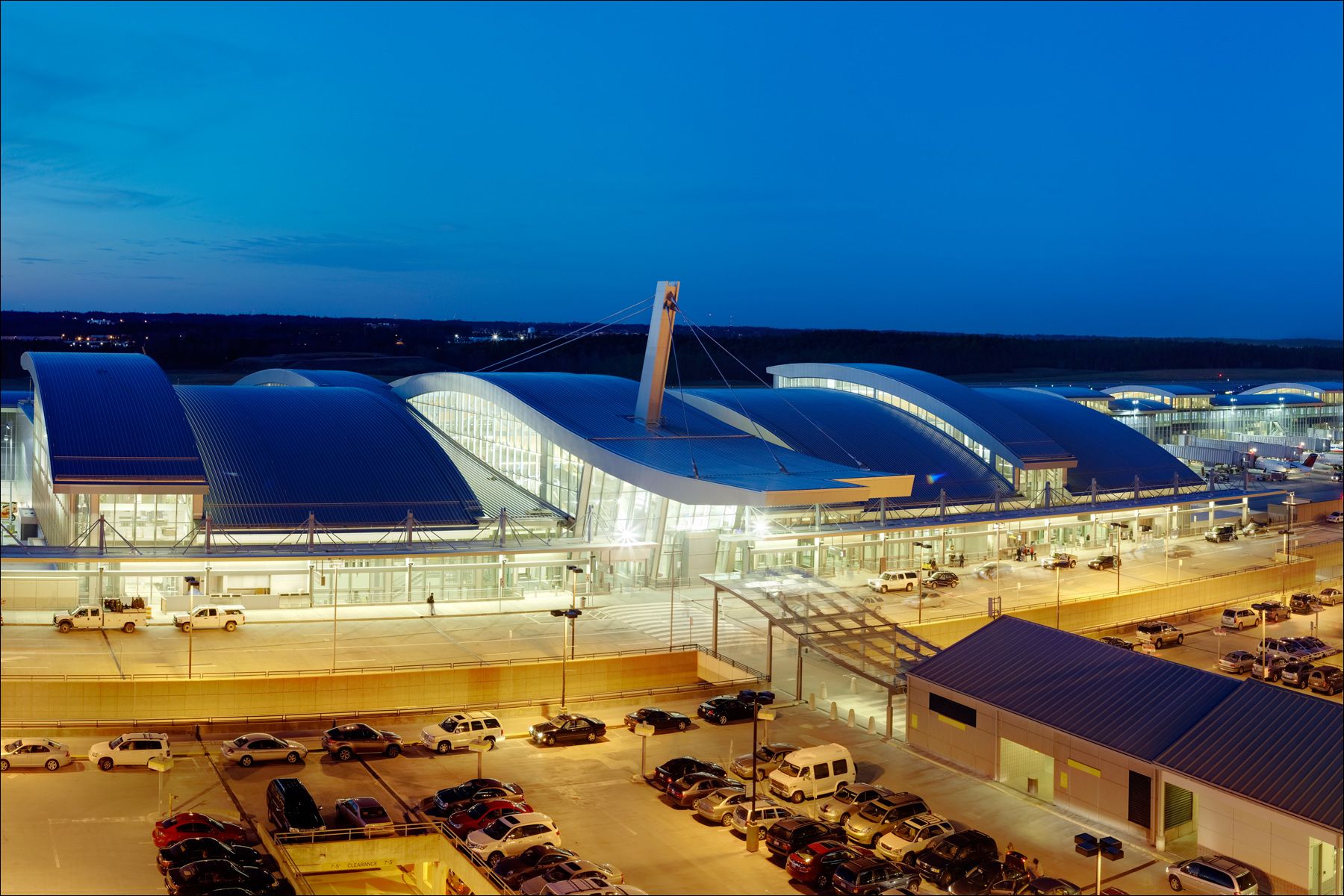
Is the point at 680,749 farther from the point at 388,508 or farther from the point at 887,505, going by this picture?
the point at 887,505

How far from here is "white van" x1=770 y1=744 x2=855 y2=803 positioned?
27328 mm

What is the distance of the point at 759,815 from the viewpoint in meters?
25.3

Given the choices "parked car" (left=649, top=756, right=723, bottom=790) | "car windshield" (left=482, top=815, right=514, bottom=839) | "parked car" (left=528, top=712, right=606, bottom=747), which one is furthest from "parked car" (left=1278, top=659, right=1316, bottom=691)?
"car windshield" (left=482, top=815, right=514, bottom=839)

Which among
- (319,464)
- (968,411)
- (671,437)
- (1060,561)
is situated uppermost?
(968,411)

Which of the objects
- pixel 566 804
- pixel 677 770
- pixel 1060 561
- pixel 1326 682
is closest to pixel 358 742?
pixel 566 804

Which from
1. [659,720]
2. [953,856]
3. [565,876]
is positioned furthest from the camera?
[659,720]

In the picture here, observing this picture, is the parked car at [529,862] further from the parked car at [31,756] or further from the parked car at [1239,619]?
the parked car at [1239,619]

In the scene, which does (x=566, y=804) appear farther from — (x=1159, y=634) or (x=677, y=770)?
(x=1159, y=634)

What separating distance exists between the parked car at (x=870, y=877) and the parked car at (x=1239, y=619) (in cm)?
2846

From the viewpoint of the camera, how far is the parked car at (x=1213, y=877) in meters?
22.8

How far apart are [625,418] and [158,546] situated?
59.6 ft

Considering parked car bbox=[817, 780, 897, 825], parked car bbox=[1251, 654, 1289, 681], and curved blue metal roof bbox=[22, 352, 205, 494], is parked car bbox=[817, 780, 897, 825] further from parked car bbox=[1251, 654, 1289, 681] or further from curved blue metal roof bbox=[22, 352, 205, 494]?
curved blue metal roof bbox=[22, 352, 205, 494]

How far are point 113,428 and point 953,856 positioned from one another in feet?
103

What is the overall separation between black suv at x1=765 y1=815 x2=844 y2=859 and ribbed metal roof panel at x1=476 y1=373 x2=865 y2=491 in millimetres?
16357
